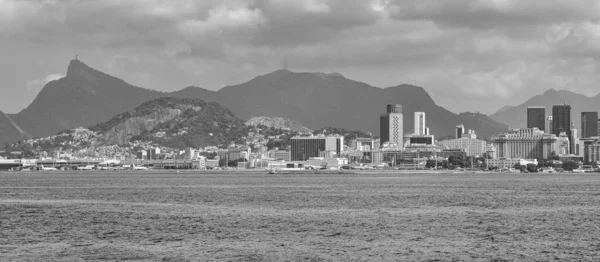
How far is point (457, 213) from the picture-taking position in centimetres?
8875

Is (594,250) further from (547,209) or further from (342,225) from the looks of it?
(547,209)

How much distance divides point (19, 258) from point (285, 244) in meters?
18.0

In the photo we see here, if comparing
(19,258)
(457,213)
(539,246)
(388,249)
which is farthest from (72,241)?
(457,213)

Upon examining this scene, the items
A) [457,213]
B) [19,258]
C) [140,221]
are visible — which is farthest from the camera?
[457,213]

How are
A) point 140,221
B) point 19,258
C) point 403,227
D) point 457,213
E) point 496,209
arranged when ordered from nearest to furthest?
1. point 19,258
2. point 403,227
3. point 140,221
4. point 457,213
5. point 496,209

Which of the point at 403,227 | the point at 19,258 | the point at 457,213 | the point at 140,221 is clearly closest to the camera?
the point at 19,258

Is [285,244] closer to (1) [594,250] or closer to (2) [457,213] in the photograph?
(1) [594,250]

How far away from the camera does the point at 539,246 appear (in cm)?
6056

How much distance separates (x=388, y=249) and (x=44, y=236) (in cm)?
2582

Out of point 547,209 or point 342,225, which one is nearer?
point 342,225

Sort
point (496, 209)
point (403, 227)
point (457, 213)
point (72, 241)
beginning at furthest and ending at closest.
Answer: point (496, 209) → point (457, 213) → point (403, 227) → point (72, 241)

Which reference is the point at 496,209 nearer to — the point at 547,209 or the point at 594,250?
the point at 547,209

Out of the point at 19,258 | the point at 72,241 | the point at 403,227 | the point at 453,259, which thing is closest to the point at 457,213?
the point at 403,227

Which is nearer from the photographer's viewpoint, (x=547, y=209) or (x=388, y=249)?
(x=388, y=249)
